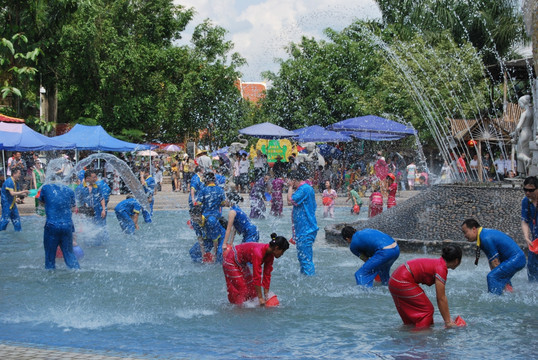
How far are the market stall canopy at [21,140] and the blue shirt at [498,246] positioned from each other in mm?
17617

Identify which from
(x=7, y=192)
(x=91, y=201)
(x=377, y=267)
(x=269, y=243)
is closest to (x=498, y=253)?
(x=377, y=267)

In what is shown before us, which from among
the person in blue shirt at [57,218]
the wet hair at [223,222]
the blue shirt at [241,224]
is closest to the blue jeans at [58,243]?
the person in blue shirt at [57,218]

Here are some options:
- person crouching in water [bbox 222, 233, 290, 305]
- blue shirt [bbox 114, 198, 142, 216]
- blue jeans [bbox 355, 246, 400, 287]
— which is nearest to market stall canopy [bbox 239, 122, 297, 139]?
blue shirt [bbox 114, 198, 142, 216]

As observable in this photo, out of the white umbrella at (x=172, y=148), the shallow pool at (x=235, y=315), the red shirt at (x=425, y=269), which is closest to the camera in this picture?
the shallow pool at (x=235, y=315)

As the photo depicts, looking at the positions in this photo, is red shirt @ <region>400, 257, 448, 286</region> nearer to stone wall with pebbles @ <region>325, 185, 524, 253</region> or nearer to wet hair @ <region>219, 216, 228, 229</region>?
wet hair @ <region>219, 216, 228, 229</region>

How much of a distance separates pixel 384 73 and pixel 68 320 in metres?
27.5

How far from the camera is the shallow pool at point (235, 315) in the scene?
633 cm

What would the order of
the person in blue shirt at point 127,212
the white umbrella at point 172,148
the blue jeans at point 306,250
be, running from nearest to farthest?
the blue jeans at point 306,250 < the person in blue shirt at point 127,212 < the white umbrella at point 172,148

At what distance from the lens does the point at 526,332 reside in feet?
22.8

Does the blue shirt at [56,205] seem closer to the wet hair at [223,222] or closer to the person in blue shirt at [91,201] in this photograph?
the wet hair at [223,222]

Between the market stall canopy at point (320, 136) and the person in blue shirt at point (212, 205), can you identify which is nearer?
the person in blue shirt at point (212, 205)

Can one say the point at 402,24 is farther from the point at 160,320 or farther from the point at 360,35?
the point at 160,320

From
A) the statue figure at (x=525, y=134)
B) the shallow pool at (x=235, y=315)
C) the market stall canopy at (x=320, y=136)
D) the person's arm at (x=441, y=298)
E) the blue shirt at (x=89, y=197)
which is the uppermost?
the market stall canopy at (x=320, y=136)

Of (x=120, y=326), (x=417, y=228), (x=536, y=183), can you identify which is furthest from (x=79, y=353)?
(x=417, y=228)
